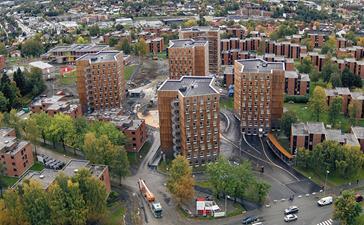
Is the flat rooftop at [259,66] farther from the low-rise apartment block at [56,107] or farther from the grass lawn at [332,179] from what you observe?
the low-rise apartment block at [56,107]

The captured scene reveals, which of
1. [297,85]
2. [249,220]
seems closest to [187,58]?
[297,85]

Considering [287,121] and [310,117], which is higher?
[287,121]

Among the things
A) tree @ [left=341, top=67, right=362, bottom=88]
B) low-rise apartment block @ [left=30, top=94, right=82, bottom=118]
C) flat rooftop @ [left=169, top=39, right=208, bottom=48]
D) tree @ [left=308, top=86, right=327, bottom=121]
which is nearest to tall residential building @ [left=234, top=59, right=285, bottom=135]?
tree @ [left=308, top=86, right=327, bottom=121]

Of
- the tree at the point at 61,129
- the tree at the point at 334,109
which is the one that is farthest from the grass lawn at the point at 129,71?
the tree at the point at 334,109

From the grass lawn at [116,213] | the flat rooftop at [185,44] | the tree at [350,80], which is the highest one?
the flat rooftop at [185,44]

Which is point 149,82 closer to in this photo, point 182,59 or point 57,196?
point 182,59

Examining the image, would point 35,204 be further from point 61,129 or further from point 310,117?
point 310,117

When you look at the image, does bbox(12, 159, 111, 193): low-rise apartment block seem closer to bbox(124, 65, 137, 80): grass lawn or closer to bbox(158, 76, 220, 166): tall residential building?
bbox(158, 76, 220, 166): tall residential building
